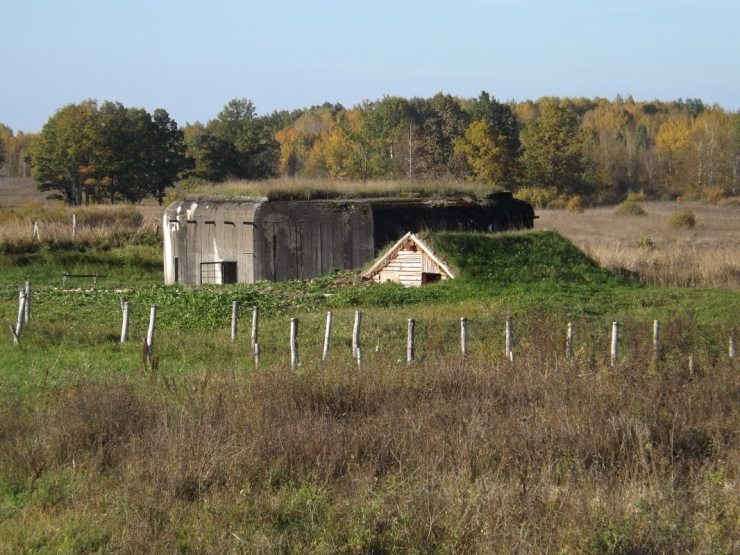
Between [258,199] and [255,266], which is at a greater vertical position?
[258,199]

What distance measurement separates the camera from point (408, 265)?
2372 cm

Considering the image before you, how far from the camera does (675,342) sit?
12.8 m

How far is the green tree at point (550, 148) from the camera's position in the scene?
68.1 metres

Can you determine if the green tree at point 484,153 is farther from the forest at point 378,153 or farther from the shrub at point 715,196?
the shrub at point 715,196

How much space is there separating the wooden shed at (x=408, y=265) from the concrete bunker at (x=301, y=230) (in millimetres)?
3022

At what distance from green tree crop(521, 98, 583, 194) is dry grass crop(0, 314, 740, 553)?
2349 inches

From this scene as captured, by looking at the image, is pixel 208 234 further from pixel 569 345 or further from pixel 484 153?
pixel 484 153

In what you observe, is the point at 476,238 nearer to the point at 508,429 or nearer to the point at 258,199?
the point at 258,199

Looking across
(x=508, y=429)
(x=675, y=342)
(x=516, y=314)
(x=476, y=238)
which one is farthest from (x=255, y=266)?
(x=508, y=429)

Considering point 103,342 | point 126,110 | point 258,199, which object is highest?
point 126,110

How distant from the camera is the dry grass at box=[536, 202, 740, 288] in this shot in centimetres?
2573

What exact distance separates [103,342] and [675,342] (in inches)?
364

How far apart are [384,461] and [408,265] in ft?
53.2

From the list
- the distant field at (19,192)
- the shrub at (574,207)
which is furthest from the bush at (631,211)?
the distant field at (19,192)
